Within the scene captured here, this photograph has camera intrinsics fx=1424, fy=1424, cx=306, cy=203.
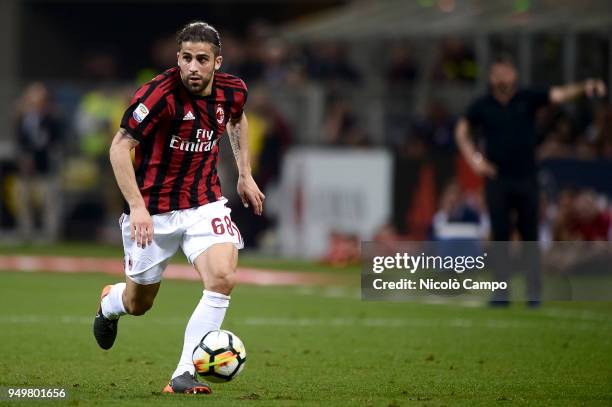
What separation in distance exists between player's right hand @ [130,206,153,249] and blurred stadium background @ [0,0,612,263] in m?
11.6

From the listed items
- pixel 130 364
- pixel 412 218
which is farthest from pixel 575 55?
pixel 130 364

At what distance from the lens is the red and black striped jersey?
27.8 feet

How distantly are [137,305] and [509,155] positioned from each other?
6637mm

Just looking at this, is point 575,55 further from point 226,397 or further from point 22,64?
point 22,64

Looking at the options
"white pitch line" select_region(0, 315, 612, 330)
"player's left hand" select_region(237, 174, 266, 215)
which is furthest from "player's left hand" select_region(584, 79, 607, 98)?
"player's left hand" select_region(237, 174, 266, 215)

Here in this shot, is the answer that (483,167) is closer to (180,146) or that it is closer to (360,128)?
(180,146)

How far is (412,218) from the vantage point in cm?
2116

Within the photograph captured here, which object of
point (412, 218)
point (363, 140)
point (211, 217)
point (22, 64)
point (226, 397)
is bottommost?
point (226, 397)

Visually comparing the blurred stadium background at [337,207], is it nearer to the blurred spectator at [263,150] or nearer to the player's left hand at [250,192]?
the blurred spectator at [263,150]

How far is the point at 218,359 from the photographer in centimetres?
797

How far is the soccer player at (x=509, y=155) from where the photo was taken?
14.6m

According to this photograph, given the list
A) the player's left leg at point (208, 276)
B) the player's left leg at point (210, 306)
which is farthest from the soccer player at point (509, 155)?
the player's left leg at point (210, 306)

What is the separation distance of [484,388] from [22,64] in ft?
85.7

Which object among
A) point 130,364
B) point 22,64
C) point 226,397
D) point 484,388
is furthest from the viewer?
point 22,64
